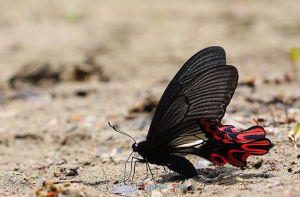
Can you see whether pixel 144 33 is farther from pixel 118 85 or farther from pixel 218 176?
pixel 218 176

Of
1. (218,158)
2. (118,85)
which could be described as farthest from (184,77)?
(118,85)

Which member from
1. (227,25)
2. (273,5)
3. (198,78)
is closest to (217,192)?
(198,78)

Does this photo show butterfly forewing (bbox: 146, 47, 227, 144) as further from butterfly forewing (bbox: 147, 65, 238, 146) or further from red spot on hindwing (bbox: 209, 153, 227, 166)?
red spot on hindwing (bbox: 209, 153, 227, 166)

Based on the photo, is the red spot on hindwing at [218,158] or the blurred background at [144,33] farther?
the blurred background at [144,33]

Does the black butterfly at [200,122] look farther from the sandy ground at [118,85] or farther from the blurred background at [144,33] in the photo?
the blurred background at [144,33]

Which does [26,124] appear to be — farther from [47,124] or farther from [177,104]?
[177,104]

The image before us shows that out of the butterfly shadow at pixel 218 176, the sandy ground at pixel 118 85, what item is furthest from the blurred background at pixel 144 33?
the butterfly shadow at pixel 218 176
